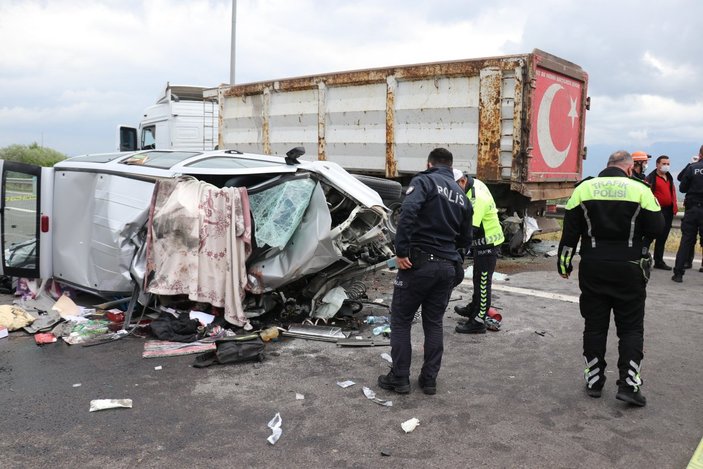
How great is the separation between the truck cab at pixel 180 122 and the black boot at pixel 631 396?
10266 millimetres

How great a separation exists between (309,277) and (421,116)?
4.29 meters

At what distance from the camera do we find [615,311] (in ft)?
12.7

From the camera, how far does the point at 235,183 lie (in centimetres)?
540

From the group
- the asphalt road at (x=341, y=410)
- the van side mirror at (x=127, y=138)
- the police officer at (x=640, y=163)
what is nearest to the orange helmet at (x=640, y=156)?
the police officer at (x=640, y=163)

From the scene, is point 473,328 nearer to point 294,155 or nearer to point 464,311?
point 464,311

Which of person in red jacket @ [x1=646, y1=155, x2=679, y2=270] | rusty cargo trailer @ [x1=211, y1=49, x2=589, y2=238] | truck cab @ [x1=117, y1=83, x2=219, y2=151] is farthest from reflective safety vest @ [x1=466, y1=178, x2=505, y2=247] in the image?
truck cab @ [x1=117, y1=83, x2=219, y2=151]

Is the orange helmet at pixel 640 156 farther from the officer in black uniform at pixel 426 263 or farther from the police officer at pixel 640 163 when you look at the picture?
the officer in black uniform at pixel 426 263

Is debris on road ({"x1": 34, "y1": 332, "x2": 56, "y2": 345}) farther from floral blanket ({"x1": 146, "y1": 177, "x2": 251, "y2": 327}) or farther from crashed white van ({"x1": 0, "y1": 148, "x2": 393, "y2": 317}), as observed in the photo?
floral blanket ({"x1": 146, "y1": 177, "x2": 251, "y2": 327})

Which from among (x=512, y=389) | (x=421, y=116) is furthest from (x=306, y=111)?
(x=512, y=389)

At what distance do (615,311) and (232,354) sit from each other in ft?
8.82

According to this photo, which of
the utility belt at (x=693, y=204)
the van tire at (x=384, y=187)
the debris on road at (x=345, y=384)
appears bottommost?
the debris on road at (x=345, y=384)

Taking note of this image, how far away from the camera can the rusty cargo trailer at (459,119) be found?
8.13 m

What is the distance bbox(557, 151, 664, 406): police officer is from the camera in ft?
12.2

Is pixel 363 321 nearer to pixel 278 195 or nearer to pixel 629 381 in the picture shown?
pixel 278 195
